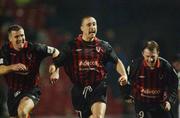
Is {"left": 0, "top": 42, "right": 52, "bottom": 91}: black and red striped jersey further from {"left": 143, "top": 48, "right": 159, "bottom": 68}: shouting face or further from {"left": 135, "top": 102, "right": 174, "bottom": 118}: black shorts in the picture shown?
{"left": 135, "top": 102, "right": 174, "bottom": 118}: black shorts

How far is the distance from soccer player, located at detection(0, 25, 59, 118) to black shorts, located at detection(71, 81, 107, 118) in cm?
67

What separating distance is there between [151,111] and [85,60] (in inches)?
53.0

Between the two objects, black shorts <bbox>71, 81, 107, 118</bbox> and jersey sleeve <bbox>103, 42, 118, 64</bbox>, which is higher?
jersey sleeve <bbox>103, 42, 118, 64</bbox>

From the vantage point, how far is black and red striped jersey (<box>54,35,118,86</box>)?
34.4 feet

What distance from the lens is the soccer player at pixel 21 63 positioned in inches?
412

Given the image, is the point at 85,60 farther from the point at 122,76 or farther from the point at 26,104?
the point at 26,104

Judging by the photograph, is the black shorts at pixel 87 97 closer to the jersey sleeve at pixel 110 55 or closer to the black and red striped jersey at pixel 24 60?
the jersey sleeve at pixel 110 55

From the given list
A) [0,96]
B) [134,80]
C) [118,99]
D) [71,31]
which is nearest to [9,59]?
[134,80]

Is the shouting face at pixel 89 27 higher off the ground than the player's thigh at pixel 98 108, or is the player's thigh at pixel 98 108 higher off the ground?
the shouting face at pixel 89 27

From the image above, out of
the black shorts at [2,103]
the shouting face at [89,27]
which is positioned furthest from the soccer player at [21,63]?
the black shorts at [2,103]

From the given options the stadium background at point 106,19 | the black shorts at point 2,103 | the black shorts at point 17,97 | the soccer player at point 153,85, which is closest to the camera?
the soccer player at point 153,85

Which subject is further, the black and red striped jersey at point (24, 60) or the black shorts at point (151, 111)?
the black and red striped jersey at point (24, 60)

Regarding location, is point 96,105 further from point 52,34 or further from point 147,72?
point 52,34

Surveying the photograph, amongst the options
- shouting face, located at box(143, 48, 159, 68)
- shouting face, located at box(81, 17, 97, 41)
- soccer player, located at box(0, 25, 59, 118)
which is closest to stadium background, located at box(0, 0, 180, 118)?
soccer player, located at box(0, 25, 59, 118)
